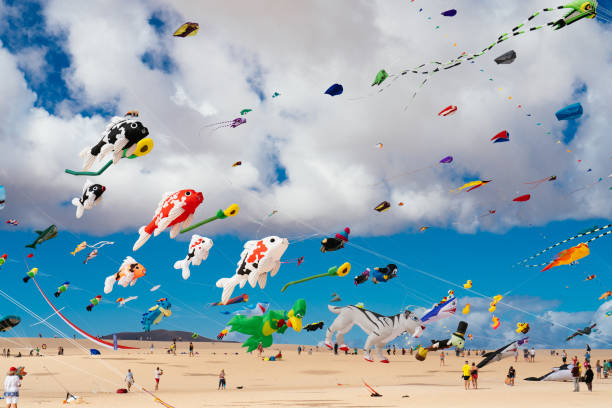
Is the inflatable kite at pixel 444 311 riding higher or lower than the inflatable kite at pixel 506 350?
higher

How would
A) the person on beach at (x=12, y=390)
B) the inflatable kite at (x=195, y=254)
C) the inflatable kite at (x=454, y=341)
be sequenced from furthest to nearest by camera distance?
the inflatable kite at (x=454, y=341) → the inflatable kite at (x=195, y=254) → the person on beach at (x=12, y=390)

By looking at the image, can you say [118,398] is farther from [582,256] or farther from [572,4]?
[572,4]

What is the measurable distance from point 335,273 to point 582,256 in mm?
7076

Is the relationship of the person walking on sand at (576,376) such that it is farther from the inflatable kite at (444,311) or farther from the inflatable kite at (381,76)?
the inflatable kite at (381,76)

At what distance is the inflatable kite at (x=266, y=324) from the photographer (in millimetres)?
15266

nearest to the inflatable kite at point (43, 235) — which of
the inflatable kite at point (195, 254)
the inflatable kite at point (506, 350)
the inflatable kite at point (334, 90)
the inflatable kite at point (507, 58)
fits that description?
the inflatable kite at point (195, 254)

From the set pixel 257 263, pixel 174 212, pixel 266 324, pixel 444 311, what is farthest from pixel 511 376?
pixel 174 212

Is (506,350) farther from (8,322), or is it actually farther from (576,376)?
(8,322)

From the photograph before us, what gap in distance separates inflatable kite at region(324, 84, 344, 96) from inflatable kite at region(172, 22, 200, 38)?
389cm

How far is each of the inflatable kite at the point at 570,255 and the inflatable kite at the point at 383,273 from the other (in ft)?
16.9

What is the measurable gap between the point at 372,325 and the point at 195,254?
599cm

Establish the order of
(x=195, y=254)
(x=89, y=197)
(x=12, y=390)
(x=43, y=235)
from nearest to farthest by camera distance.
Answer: (x=12, y=390)
(x=89, y=197)
(x=195, y=254)
(x=43, y=235)

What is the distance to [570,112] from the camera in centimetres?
1455

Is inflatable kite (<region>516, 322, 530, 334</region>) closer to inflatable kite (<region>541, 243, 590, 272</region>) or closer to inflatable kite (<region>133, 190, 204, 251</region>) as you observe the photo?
inflatable kite (<region>541, 243, 590, 272</region>)
